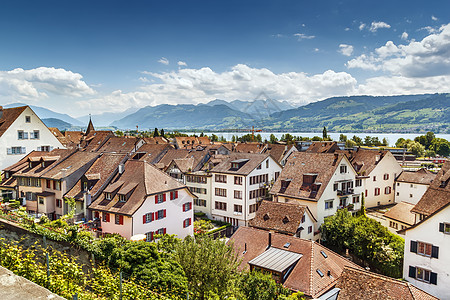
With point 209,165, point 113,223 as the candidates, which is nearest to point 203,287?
point 113,223

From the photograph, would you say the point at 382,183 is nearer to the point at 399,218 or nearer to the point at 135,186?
the point at 399,218

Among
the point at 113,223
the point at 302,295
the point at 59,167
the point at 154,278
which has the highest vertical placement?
the point at 59,167

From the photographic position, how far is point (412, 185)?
63969mm

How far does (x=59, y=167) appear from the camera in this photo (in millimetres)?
45688

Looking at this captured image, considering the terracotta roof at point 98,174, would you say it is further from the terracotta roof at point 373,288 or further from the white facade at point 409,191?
the white facade at point 409,191

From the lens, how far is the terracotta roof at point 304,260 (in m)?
27.9

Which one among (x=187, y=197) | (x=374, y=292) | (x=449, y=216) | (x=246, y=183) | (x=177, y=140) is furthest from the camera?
(x=177, y=140)

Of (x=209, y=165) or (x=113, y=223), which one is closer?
(x=113, y=223)

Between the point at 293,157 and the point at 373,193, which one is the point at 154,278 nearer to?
the point at 293,157

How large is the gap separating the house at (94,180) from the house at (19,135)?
1701cm

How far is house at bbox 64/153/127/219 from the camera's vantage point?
39.5 m

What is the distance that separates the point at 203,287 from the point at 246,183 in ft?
A: 113

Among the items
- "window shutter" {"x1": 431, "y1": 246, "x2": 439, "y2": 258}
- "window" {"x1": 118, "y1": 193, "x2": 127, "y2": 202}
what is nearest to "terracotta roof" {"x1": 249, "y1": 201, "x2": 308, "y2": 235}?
"window shutter" {"x1": 431, "y1": 246, "x2": 439, "y2": 258}

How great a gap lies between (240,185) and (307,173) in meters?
12.0
